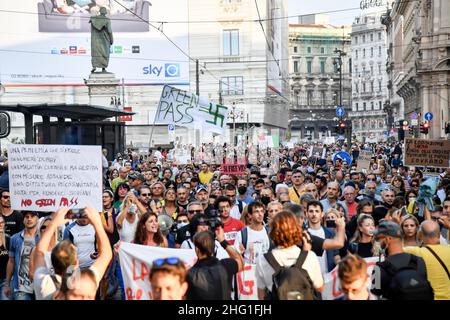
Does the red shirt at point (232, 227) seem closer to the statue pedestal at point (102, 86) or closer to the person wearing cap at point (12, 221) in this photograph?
the person wearing cap at point (12, 221)

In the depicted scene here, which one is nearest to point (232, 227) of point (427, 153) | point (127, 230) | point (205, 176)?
point (127, 230)

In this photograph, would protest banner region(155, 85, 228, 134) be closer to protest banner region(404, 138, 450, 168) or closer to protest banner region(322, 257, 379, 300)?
protest banner region(404, 138, 450, 168)

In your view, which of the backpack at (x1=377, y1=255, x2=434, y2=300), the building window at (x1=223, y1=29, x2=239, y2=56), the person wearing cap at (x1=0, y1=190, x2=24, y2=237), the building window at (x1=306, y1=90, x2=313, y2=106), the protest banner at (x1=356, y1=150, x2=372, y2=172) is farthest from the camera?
the building window at (x1=306, y1=90, x2=313, y2=106)

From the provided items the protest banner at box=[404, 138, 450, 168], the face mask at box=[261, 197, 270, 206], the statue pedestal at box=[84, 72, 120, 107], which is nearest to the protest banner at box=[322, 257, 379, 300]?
the face mask at box=[261, 197, 270, 206]

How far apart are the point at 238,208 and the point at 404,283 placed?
204 inches

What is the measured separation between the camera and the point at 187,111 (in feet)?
56.3

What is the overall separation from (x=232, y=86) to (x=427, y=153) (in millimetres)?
39869

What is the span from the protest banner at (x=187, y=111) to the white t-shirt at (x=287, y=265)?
11.0 metres

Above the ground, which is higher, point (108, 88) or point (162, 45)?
point (162, 45)

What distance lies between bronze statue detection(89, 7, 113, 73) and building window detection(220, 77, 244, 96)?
23.0 meters

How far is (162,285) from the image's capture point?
15.5 feet

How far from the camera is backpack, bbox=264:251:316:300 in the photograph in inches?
206
